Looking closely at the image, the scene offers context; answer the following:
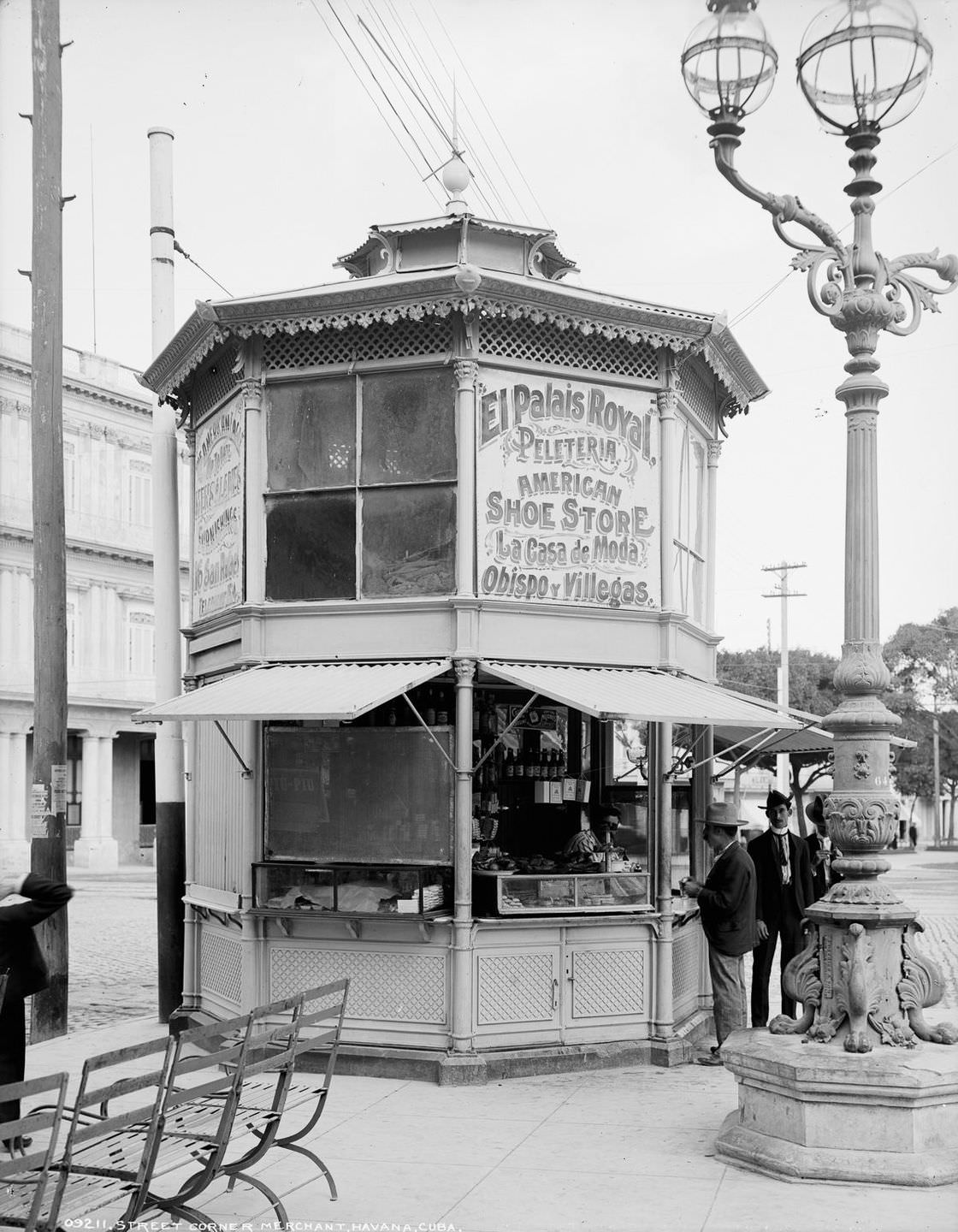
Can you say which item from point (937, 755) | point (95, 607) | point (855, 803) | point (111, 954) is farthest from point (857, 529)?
point (937, 755)

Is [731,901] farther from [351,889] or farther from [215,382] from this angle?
[215,382]

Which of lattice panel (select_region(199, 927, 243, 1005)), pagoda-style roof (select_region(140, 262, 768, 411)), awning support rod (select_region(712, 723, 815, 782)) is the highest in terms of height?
pagoda-style roof (select_region(140, 262, 768, 411))

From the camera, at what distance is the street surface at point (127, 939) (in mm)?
13125

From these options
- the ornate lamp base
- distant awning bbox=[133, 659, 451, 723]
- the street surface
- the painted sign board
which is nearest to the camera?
the ornate lamp base

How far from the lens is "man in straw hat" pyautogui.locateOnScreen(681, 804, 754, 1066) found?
9961 mm

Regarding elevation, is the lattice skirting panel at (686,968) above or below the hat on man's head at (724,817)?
below

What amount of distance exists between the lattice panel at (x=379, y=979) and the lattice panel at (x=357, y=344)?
4436mm

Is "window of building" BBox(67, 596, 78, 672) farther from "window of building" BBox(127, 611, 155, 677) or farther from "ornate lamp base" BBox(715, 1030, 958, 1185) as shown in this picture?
"ornate lamp base" BBox(715, 1030, 958, 1185)

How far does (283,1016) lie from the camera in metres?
9.91

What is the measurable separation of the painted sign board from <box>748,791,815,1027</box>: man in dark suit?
466 cm

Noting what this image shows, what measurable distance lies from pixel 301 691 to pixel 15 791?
28263 millimetres

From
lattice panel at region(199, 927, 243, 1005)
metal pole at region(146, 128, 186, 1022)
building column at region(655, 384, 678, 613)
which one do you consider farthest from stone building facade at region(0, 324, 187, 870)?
building column at region(655, 384, 678, 613)

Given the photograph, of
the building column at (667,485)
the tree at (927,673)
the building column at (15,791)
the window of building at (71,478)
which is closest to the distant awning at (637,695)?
the building column at (667,485)

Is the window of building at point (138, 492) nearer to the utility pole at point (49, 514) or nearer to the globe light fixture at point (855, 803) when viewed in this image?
the utility pole at point (49, 514)
